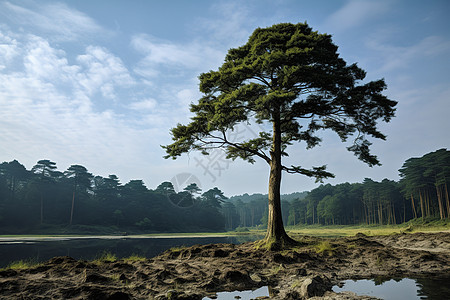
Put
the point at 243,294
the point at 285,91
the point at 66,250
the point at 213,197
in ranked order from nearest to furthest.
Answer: the point at 243,294
the point at 285,91
the point at 66,250
the point at 213,197

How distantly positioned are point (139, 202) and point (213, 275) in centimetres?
7024

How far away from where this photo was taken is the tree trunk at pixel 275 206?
1325 cm

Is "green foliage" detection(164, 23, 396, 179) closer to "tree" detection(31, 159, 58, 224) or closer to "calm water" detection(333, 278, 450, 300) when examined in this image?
"calm water" detection(333, 278, 450, 300)

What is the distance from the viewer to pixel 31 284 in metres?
5.82

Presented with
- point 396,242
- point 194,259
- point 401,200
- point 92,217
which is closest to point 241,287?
point 194,259

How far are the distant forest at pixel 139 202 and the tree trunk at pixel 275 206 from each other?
50.0 m

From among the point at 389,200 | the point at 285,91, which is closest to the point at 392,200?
the point at 389,200

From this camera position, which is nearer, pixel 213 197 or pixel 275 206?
pixel 275 206

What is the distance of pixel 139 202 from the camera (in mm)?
72375

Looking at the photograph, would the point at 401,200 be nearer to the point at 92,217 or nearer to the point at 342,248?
the point at 342,248

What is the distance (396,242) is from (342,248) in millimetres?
6897

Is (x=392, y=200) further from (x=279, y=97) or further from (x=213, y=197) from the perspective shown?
(x=279, y=97)

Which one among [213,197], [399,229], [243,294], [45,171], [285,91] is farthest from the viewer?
[213,197]

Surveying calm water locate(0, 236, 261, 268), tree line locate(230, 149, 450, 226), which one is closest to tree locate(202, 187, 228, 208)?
tree line locate(230, 149, 450, 226)
